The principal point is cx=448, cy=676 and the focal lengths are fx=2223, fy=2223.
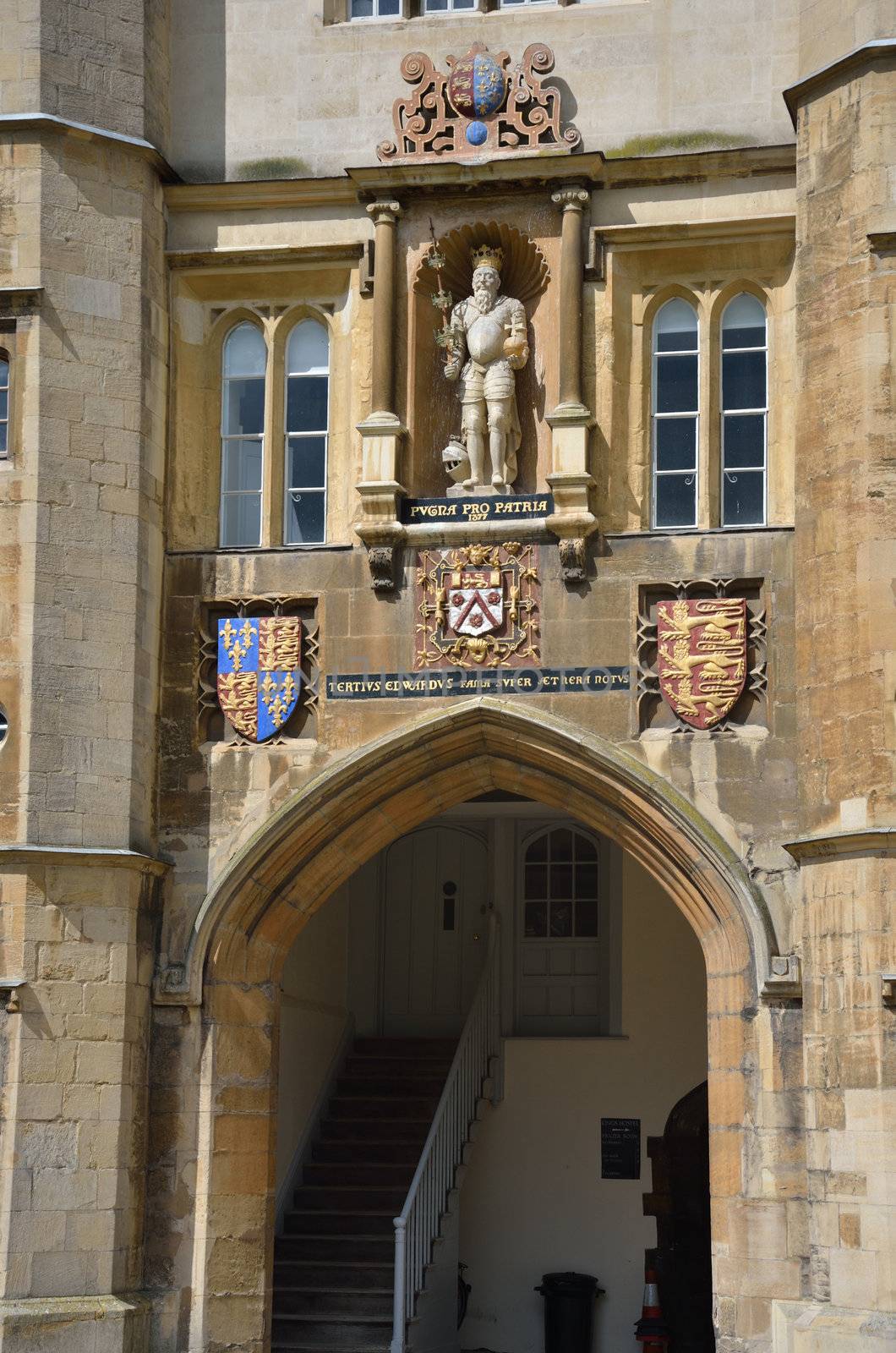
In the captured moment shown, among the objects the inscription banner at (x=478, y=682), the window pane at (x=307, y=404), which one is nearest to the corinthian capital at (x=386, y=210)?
the window pane at (x=307, y=404)

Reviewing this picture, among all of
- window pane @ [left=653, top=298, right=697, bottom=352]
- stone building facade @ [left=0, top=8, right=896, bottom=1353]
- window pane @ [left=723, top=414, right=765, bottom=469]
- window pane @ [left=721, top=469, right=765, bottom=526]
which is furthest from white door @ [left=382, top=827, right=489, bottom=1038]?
window pane @ [left=653, top=298, right=697, bottom=352]

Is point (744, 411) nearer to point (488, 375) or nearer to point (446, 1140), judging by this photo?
point (488, 375)

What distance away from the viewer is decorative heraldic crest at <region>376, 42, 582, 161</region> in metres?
13.2

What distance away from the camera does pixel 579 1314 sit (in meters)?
15.6

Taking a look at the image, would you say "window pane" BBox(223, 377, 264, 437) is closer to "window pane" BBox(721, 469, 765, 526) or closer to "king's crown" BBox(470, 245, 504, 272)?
"king's crown" BBox(470, 245, 504, 272)

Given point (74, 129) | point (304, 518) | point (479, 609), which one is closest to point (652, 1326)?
point (479, 609)

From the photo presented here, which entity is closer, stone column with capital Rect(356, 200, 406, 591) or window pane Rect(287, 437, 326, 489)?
stone column with capital Rect(356, 200, 406, 591)

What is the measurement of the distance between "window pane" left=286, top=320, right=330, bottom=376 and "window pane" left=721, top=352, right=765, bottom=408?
7.98ft

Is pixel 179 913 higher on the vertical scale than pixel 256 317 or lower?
lower

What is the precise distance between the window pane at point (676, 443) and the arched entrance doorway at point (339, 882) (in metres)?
1.74

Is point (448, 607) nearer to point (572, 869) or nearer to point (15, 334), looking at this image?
point (15, 334)

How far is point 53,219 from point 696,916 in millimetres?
5501

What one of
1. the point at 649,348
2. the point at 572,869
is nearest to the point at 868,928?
the point at 649,348

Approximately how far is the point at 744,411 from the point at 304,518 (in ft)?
8.90
